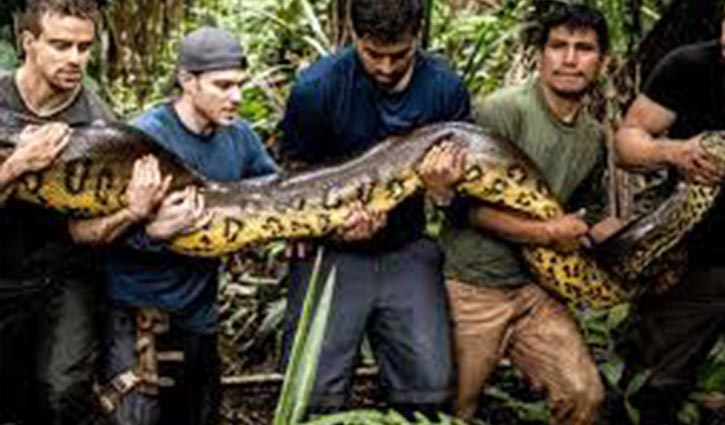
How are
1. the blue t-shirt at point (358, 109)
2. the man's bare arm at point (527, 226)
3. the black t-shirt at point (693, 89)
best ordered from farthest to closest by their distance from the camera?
1. the black t-shirt at point (693, 89)
2. the man's bare arm at point (527, 226)
3. the blue t-shirt at point (358, 109)

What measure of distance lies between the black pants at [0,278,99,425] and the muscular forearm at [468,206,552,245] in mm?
1748

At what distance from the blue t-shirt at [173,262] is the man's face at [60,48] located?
39 cm

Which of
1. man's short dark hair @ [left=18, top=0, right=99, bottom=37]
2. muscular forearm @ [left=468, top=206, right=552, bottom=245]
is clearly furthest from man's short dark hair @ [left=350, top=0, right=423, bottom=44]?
man's short dark hair @ [left=18, top=0, right=99, bottom=37]

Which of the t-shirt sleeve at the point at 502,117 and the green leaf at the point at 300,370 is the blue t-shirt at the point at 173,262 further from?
the green leaf at the point at 300,370

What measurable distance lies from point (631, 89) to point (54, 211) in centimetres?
373

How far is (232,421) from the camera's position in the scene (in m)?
6.69

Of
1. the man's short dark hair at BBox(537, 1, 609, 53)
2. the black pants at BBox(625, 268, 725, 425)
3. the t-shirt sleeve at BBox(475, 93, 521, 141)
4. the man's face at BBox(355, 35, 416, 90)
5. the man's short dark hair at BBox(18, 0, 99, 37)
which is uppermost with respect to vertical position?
the man's short dark hair at BBox(18, 0, 99, 37)

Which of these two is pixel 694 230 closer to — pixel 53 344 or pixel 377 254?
pixel 377 254

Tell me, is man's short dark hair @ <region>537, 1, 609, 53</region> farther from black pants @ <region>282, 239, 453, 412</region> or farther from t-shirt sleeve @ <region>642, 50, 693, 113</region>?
black pants @ <region>282, 239, 453, 412</region>

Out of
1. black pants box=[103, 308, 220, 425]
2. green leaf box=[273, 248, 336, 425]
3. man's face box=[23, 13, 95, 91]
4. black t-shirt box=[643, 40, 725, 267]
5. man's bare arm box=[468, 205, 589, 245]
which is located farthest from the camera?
black t-shirt box=[643, 40, 725, 267]

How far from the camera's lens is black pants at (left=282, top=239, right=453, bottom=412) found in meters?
5.36

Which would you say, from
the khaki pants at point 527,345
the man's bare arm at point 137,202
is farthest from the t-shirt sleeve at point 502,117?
the man's bare arm at point 137,202

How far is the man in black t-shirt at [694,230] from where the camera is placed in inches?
213

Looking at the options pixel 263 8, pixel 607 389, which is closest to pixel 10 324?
pixel 607 389
